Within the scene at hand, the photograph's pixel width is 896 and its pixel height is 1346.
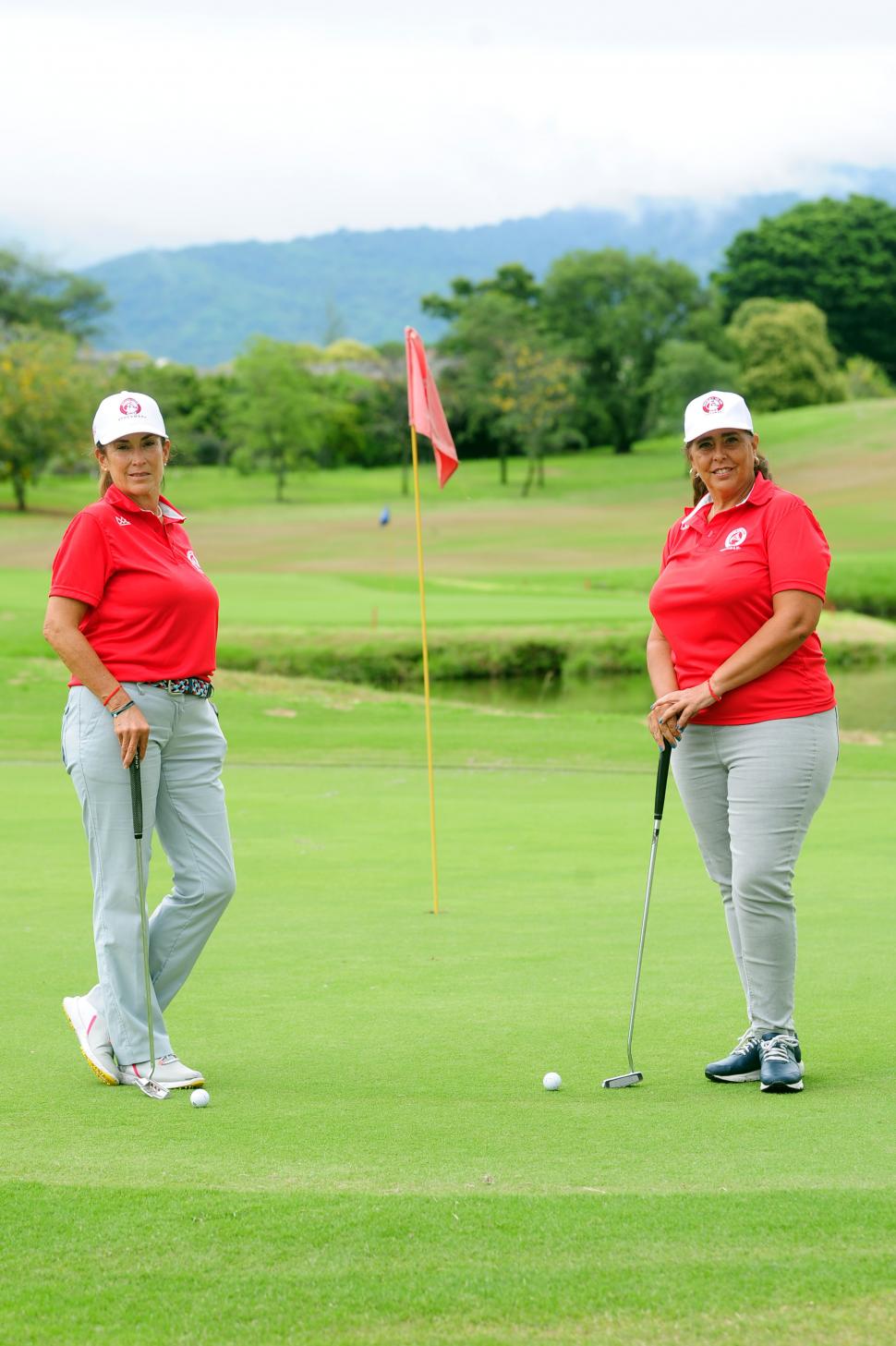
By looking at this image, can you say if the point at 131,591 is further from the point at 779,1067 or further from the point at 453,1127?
the point at 779,1067

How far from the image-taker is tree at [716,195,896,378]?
3935 inches

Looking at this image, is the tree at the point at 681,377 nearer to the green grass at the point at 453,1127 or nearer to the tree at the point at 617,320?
the tree at the point at 617,320

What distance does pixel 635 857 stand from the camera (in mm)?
9023

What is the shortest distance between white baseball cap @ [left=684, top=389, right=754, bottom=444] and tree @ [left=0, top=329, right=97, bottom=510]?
175ft

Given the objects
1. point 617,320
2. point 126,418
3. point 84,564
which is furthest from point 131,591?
point 617,320

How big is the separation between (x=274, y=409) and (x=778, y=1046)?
61679mm

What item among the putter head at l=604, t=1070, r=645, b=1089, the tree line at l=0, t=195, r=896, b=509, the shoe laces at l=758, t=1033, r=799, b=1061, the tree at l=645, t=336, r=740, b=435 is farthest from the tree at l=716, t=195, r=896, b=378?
the putter head at l=604, t=1070, r=645, b=1089

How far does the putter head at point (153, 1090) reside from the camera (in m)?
4.57

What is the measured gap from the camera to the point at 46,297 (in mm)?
98062

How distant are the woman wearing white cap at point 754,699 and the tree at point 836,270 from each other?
322 feet

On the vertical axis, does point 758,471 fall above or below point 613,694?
above

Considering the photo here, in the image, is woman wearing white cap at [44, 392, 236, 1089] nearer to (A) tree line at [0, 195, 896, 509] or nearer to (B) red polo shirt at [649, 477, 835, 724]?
(B) red polo shirt at [649, 477, 835, 724]

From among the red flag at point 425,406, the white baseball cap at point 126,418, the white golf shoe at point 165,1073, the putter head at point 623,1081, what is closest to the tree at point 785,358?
the red flag at point 425,406

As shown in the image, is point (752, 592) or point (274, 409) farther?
point (274, 409)
